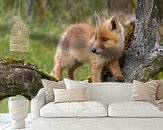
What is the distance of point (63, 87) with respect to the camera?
13.5 ft

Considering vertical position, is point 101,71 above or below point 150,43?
below

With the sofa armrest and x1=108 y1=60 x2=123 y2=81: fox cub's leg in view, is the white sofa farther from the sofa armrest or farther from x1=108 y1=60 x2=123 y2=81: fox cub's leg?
x1=108 y1=60 x2=123 y2=81: fox cub's leg

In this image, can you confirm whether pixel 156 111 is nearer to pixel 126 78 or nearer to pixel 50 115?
pixel 126 78

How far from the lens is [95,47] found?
3904 mm

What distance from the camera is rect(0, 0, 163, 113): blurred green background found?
18.4 ft

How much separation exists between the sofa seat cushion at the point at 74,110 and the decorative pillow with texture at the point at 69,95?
0.42 ft

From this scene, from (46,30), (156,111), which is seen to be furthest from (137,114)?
(46,30)

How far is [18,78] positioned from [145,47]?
3.94ft

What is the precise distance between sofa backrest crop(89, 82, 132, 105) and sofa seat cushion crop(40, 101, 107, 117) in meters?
0.44

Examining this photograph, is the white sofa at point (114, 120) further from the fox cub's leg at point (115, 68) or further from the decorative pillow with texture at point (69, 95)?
the fox cub's leg at point (115, 68)

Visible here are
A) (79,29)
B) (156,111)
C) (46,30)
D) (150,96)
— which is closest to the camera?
(156,111)

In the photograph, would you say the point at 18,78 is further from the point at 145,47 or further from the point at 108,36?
the point at 145,47

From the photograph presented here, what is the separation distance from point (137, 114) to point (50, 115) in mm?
726

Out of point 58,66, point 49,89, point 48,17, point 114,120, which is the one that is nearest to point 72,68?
point 58,66
